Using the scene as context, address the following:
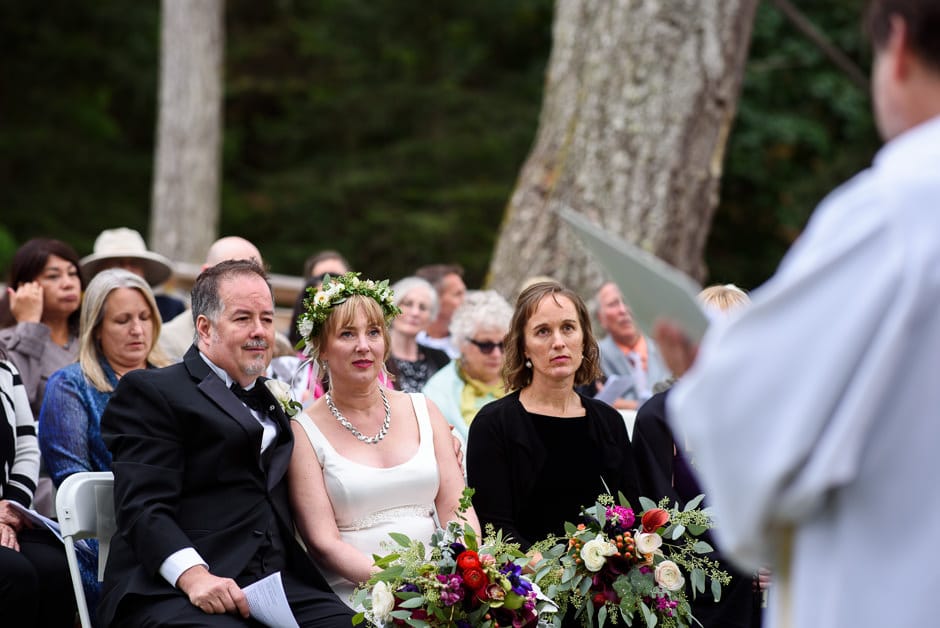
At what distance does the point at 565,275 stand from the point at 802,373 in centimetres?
678

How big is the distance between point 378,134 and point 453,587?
46.2 ft

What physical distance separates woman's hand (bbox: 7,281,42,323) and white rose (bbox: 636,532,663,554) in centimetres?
304

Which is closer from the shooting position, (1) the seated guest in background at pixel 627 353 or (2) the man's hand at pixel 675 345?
(2) the man's hand at pixel 675 345

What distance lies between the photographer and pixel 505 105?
16156mm

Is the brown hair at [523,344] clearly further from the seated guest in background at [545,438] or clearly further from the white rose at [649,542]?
the white rose at [649,542]

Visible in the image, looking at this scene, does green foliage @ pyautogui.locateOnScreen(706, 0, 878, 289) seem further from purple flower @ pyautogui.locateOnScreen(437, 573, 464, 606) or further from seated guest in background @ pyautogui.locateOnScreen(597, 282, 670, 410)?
purple flower @ pyautogui.locateOnScreen(437, 573, 464, 606)

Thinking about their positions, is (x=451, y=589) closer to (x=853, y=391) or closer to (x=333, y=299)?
(x=333, y=299)

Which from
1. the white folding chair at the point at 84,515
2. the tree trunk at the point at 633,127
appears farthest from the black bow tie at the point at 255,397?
the tree trunk at the point at 633,127

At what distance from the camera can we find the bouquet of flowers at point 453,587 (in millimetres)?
3457

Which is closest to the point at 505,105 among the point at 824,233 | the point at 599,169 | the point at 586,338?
the point at 599,169

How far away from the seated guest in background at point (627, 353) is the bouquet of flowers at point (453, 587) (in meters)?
2.89

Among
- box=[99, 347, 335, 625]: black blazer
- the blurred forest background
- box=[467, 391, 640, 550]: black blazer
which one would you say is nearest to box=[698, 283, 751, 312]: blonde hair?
box=[467, 391, 640, 550]: black blazer

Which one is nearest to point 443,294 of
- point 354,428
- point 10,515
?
point 354,428

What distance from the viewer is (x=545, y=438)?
4.40 metres
